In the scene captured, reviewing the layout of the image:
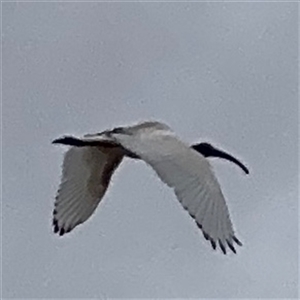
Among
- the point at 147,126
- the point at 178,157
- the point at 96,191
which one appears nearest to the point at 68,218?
the point at 96,191

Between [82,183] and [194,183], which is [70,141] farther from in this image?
[194,183]

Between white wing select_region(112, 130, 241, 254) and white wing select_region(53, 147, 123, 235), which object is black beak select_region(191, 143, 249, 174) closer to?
white wing select_region(53, 147, 123, 235)

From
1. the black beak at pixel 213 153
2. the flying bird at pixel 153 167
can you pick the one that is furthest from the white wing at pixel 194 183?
the black beak at pixel 213 153

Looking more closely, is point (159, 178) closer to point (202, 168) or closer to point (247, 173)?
point (202, 168)

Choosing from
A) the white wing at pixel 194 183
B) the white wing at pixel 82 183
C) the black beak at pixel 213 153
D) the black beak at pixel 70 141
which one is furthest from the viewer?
the white wing at pixel 82 183

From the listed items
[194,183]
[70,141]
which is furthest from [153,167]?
[70,141]

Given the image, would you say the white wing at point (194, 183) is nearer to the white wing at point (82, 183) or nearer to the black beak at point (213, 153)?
the black beak at point (213, 153)

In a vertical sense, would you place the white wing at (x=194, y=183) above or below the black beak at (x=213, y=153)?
below
